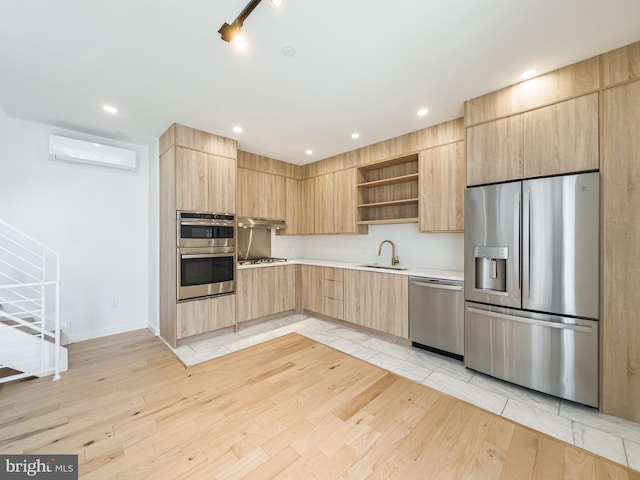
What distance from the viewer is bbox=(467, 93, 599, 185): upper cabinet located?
1968mm

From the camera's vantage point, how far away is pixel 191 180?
3123mm

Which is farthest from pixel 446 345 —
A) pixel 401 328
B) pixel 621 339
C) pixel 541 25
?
pixel 541 25

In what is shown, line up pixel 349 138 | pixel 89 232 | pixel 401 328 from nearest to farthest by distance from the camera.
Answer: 1. pixel 401 328
2. pixel 89 232
3. pixel 349 138

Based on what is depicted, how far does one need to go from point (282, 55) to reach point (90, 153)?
2850 mm

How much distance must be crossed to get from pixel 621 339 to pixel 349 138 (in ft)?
10.7

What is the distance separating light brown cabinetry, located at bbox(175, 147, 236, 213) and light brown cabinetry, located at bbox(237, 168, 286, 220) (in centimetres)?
56

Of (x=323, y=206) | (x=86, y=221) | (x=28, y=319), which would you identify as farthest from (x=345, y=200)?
(x=28, y=319)

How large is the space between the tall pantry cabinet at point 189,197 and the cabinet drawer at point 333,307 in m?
1.36

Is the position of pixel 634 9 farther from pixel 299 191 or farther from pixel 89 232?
pixel 89 232

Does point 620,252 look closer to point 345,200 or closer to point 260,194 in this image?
point 345,200

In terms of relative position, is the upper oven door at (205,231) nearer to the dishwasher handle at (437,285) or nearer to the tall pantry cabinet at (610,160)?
the dishwasher handle at (437,285)

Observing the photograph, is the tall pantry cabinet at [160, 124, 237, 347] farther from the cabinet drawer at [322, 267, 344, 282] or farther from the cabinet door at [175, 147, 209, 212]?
the cabinet drawer at [322, 267, 344, 282]

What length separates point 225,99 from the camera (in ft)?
8.24

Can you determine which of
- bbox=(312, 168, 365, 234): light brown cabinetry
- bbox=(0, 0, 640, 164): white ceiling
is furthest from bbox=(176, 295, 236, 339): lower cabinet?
bbox=(0, 0, 640, 164): white ceiling
